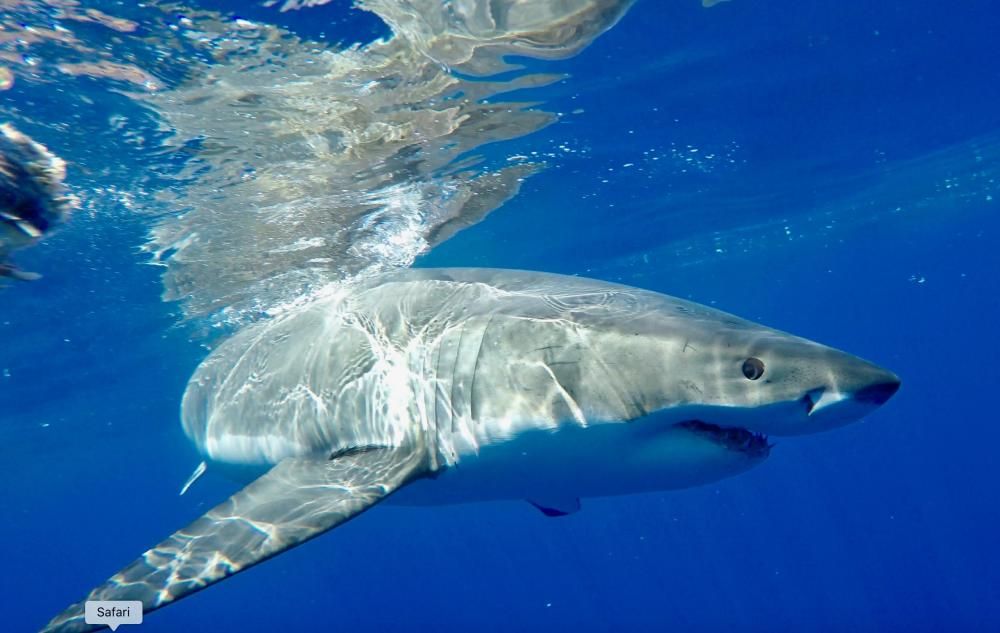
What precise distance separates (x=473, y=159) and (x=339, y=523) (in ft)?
29.6

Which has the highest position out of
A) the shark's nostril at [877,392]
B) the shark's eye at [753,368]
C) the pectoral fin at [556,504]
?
the shark's eye at [753,368]

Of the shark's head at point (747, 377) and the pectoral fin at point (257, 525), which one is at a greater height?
the shark's head at point (747, 377)

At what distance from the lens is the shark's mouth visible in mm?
3850

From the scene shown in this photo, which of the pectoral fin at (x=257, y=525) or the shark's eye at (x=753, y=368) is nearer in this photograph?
the shark's eye at (x=753, y=368)

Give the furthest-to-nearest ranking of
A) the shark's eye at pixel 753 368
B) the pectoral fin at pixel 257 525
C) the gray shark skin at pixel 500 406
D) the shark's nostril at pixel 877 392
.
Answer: the pectoral fin at pixel 257 525 < the gray shark skin at pixel 500 406 < the shark's eye at pixel 753 368 < the shark's nostril at pixel 877 392

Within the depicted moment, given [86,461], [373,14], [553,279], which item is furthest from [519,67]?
[86,461]

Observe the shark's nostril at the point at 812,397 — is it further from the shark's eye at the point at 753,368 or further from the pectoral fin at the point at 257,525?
the pectoral fin at the point at 257,525

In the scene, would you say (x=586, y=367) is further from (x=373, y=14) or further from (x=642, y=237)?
(x=642, y=237)

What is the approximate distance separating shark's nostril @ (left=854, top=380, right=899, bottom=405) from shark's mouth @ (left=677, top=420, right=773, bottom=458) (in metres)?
0.72

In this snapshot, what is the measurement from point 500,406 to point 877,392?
2.29 m

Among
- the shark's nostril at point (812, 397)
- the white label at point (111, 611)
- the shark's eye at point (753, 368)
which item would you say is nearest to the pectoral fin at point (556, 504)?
the shark's eye at point (753, 368)

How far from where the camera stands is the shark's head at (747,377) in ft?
10.9

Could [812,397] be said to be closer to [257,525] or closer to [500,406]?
[500,406]

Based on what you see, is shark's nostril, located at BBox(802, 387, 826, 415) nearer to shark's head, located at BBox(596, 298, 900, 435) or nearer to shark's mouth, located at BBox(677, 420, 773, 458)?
shark's head, located at BBox(596, 298, 900, 435)
